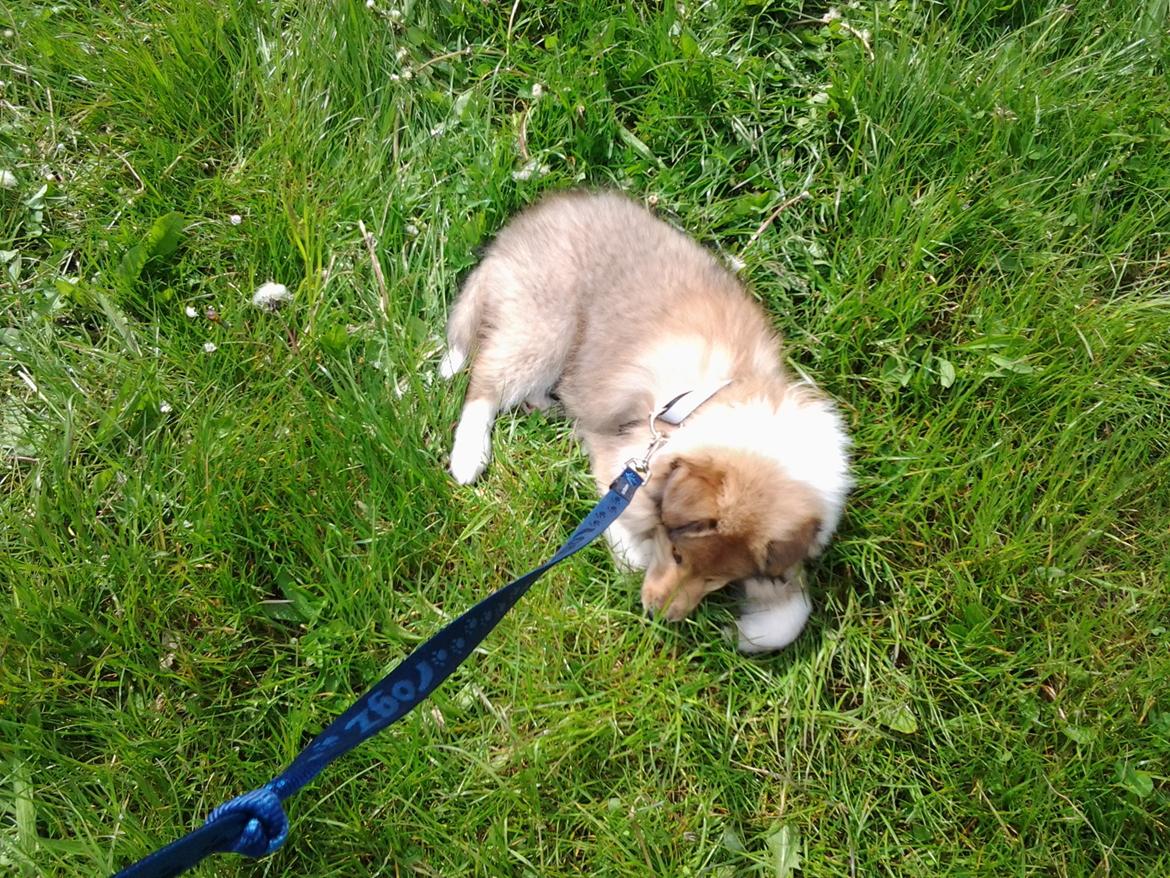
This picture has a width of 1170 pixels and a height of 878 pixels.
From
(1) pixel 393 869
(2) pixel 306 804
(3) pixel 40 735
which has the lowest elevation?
(1) pixel 393 869

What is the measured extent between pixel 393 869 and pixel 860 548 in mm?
1756

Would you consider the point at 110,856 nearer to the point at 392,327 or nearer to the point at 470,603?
the point at 470,603

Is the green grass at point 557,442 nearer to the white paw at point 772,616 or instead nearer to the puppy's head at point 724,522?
the white paw at point 772,616

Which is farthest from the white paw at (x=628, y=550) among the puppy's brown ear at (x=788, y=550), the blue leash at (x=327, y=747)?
the blue leash at (x=327, y=747)

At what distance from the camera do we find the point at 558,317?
10.6 feet

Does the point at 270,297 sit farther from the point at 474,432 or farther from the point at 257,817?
the point at 257,817

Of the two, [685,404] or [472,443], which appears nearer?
[685,404]

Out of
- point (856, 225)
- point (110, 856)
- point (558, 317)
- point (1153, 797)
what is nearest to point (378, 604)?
point (110, 856)

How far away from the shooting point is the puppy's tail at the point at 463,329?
10.5ft

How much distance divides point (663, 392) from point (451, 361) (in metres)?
0.81

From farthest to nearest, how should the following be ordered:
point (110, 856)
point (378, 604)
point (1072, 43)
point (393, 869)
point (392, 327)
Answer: point (1072, 43) < point (392, 327) < point (378, 604) < point (393, 869) < point (110, 856)

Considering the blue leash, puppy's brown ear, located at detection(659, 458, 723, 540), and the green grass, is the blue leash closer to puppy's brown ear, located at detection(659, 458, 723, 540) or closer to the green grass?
puppy's brown ear, located at detection(659, 458, 723, 540)

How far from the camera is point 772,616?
2777mm

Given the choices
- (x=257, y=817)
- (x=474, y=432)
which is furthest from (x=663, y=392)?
(x=257, y=817)
